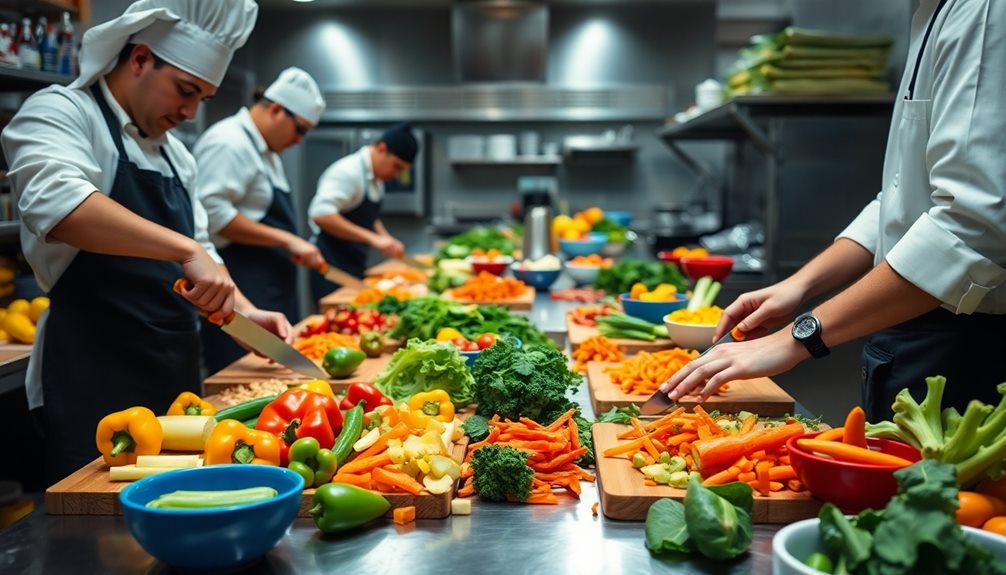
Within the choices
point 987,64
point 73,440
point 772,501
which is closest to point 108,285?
point 73,440

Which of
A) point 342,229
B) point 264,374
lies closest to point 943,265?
point 264,374

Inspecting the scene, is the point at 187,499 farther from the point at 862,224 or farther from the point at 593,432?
the point at 862,224

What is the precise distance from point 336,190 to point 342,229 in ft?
0.98

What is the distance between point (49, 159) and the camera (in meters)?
2.28

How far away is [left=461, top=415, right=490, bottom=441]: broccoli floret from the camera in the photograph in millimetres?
1863

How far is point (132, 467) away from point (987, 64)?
1.73m

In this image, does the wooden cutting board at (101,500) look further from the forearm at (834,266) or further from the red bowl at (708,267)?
the red bowl at (708,267)

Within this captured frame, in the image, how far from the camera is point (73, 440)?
2613mm

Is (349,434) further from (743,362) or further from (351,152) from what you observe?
(351,152)

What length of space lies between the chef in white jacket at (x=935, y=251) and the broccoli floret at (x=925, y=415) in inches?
13.7

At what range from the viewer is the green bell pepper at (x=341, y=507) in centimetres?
140

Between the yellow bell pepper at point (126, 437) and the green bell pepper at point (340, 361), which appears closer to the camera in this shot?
the yellow bell pepper at point (126, 437)

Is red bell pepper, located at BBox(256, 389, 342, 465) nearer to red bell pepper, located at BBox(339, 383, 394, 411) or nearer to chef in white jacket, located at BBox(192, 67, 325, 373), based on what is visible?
red bell pepper, located at BBox(339, 383, 394, 411)

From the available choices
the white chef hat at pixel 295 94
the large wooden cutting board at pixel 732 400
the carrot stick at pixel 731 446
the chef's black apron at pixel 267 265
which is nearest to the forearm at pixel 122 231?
the large wooden cutting board at pixel 732 400
